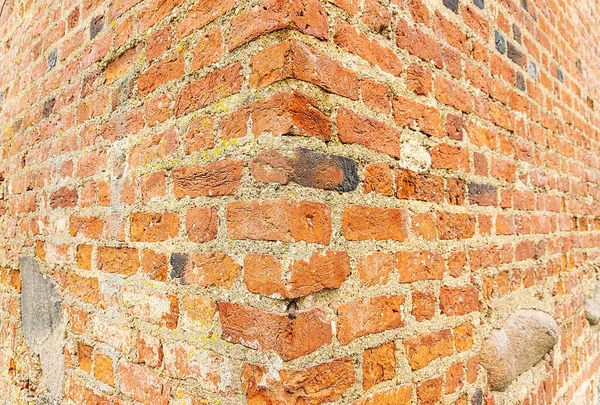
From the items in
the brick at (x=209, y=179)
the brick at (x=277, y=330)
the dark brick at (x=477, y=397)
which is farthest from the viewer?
the dark brick at (x=477, y=397)

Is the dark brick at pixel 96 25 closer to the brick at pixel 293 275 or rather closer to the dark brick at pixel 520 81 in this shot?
the brick at pixel 293 275

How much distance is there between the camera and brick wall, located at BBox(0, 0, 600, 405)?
2.84 feet

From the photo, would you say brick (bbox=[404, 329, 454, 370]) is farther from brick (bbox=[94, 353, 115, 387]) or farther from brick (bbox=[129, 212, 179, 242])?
brick (bbox=[94, 353, 115, 387])

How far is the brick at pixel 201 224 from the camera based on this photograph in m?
0.95

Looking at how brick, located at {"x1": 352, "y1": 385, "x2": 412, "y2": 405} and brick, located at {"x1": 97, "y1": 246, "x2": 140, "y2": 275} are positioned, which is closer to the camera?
brick, located at {"x1": 352, "y1": 385, "x2": 412, "y2": 405}

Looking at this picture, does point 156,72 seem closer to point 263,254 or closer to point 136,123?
point 136,123

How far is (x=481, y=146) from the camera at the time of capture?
1.44 metres

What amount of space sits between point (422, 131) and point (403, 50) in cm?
23

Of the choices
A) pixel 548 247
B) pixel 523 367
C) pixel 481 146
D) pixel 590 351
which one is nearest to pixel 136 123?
pixel 481 146

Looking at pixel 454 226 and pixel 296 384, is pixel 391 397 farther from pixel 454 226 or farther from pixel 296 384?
pixel 454 226

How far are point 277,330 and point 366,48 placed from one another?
70 centimetres

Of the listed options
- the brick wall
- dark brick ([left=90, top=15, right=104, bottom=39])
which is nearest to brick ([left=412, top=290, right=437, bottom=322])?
the brick wall

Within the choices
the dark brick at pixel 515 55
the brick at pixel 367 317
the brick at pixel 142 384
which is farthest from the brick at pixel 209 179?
the dark brick at pixel 515 55

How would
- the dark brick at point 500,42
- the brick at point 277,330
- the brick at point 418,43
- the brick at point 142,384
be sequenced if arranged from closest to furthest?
the brick at point 277,330 < the brick at point 142,384 < the brick at point 418,43 < the dark brick at point 500,42
